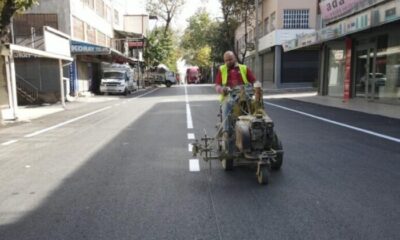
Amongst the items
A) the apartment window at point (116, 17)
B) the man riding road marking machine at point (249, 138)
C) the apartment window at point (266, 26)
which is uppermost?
the apartment window at point (116, 17)

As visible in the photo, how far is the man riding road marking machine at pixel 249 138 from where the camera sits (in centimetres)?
621

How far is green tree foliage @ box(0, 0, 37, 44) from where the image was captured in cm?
1443

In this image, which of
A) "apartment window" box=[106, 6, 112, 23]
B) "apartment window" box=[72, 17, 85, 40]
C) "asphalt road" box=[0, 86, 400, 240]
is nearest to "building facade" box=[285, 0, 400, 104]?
"asphalt road" box=[0, 86, 400, 240]

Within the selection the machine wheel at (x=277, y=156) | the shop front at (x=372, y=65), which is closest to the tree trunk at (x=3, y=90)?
the machine wheel at (x=277, y=156)

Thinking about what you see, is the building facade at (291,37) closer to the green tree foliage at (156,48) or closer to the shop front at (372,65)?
the shop front at (372,65)

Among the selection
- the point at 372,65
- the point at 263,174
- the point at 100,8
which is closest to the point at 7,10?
the point at 263,174

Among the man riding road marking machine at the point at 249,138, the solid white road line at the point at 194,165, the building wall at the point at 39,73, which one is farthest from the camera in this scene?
the building wall at the point at 39,73

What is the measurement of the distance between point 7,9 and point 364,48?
660 inches

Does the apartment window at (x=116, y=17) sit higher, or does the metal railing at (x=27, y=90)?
the apartment window at (x=116, y=17)

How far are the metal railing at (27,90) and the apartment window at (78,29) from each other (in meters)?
6.47

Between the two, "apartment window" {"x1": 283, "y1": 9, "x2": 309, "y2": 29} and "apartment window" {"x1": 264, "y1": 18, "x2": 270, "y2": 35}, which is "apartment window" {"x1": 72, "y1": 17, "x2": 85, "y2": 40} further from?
"apartment window" {"x1": 264, "y1": 18, "x2": 270, "y2": 35}

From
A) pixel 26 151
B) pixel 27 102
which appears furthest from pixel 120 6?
pixel 26 151

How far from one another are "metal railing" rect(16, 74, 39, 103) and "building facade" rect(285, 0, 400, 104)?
1721 cm

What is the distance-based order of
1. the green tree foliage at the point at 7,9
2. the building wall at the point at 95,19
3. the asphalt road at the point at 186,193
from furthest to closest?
the building wall at the point at 95,19
the green tree foliage at the point at 7,9
the asphalt road at the point at 186,193
